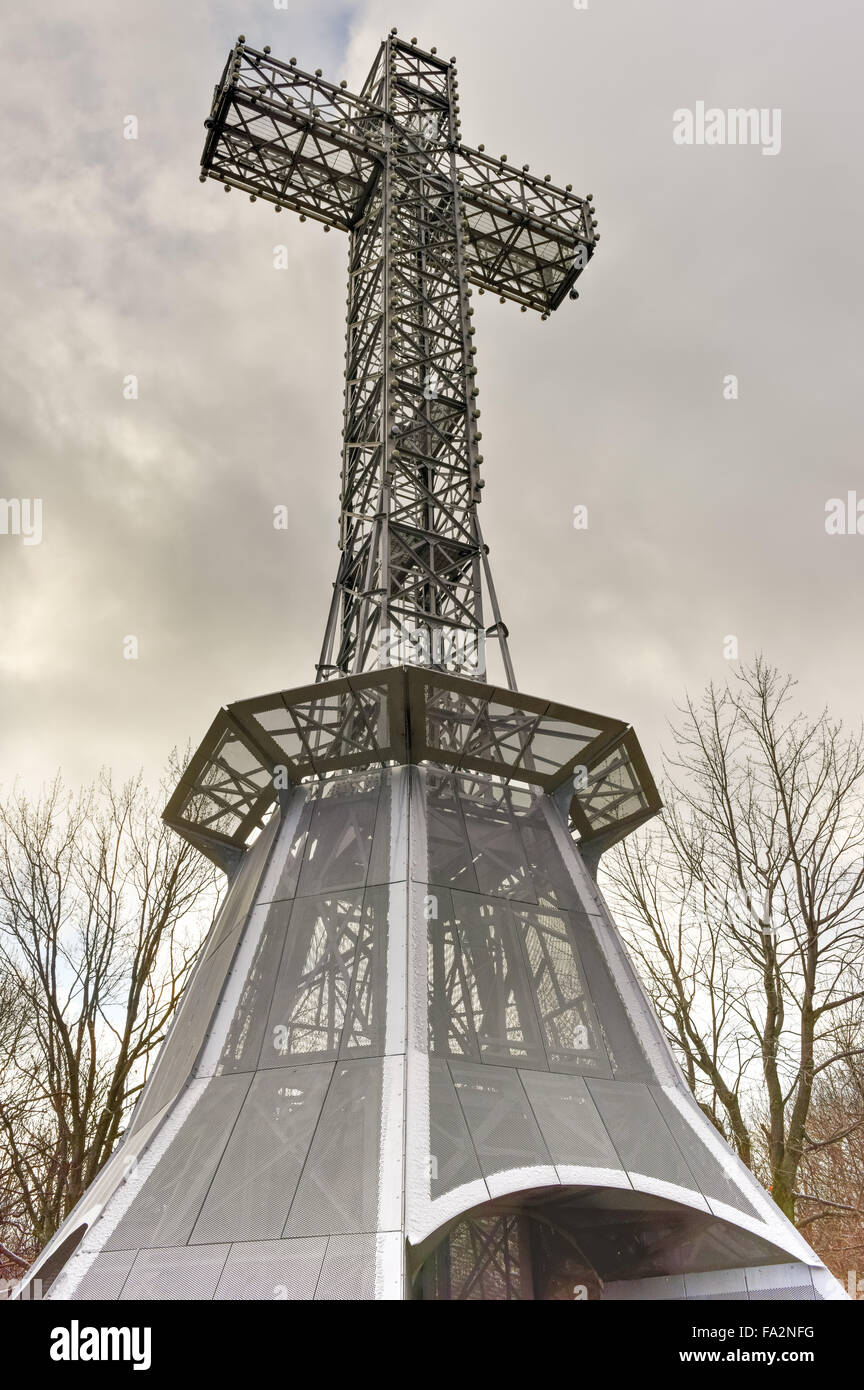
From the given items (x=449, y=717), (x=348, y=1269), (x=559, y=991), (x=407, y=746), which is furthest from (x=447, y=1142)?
(x=449, y=717)

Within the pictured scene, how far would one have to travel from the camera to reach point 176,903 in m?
20.2

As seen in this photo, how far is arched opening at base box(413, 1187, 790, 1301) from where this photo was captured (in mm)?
8742

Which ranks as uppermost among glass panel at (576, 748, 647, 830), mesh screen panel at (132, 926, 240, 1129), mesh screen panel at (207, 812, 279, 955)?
glass panel at (576, 748, 647, 830)

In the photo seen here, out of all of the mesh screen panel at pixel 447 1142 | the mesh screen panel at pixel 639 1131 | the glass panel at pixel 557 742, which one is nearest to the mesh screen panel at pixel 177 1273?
the mesh screen panel at pixel 447 1142

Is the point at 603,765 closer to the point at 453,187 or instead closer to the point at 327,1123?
the point at 327,1123

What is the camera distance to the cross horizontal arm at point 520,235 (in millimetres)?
21438

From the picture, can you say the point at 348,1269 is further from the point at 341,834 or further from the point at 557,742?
the point at 557,742

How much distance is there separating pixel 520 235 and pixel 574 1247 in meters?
20.7

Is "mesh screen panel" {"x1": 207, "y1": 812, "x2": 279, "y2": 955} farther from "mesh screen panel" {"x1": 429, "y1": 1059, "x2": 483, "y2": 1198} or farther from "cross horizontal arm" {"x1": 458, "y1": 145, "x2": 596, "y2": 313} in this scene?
"cross horizontal arm" {"x1": 458, "y1": 145, "x2": 596, "y2": 313}

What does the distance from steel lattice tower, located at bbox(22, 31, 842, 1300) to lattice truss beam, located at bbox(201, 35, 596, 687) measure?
117 mm

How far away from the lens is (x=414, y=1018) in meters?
9.02

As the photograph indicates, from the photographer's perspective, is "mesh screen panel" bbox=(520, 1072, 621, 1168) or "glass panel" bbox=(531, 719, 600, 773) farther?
"glass panel" bbox=(531, 719, 600, 773)

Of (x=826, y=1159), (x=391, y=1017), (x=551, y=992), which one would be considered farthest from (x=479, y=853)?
(x=826, y=1159)

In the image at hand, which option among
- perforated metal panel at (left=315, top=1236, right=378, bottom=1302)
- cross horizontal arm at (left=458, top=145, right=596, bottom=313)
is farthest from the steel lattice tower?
cross horizontal arm at (left=458, top=145, right=596, bottom=313)
